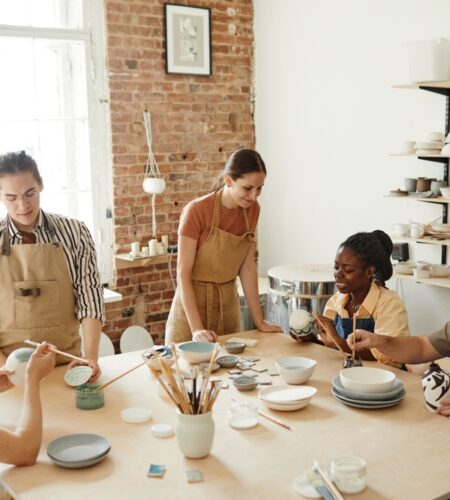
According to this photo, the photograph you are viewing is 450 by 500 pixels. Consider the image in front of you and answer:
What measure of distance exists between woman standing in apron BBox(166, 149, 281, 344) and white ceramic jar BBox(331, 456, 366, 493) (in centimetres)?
135

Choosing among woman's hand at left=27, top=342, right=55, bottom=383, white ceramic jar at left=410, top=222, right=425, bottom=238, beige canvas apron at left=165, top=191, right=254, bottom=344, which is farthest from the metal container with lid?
woman's hand at left=27, top=342, right=55, bottom=383

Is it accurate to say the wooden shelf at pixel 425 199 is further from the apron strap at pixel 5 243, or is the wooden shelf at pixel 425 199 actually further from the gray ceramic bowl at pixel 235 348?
Result: the apron strap at pixel 5 243

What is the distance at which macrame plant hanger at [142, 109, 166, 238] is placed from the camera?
485 cm

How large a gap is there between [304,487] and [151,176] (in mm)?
3623

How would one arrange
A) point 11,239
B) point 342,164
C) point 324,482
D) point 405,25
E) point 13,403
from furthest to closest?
point 342,164 → point 405,25 → point 11,239 → point 13,403 → point 324,482

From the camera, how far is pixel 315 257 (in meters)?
5.16

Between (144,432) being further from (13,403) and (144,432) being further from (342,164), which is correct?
(342,164)

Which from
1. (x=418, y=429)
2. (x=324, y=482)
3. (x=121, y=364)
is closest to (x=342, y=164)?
(x=121, y=364)

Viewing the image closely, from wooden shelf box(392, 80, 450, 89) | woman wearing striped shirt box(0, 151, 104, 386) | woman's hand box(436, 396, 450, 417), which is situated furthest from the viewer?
wooden shelf box(392, 80, 450, 89)

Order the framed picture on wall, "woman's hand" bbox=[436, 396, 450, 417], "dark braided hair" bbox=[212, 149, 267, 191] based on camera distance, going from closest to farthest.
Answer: "woman's hand" bbox=[436, 396, 450, 417] → "dark braided hair" bbox=[212, 149, 267, 191] → the framed picture on wall

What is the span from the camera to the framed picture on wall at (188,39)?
4.98m

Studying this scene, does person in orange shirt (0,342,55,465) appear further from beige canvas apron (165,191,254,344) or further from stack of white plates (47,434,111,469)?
beige canvas apron (165,191,254,344)

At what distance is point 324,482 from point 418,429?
47 centimetres

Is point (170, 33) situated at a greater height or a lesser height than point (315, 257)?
greater
